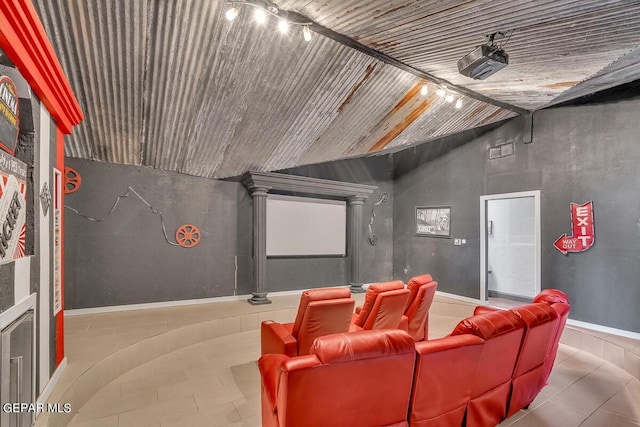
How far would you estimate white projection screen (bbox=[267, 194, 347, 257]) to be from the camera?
6.03 meters

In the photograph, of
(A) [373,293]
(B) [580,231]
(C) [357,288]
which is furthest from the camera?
(C) [357,288]

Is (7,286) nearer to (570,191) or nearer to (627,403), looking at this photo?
(627,403)

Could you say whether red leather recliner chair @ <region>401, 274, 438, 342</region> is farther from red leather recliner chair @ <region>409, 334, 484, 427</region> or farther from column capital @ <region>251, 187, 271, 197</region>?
column capital @ <region>251, 187, 271, 197</region>

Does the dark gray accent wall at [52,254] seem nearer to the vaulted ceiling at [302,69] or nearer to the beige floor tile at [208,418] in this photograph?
the vaulted ceiling at [302,69]

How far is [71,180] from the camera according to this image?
449 cm

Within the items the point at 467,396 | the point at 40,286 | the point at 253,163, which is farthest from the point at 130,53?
the point at 467,396

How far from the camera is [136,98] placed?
3.31 metres

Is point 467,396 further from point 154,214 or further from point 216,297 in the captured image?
point 154,214

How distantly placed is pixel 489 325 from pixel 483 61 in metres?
2.27

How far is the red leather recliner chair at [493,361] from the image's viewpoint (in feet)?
6.28

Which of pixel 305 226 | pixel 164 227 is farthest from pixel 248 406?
pixel 305 226

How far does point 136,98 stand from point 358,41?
2.38 meters

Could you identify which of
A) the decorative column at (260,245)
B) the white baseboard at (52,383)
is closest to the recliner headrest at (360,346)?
the white baseboard at (52,383)

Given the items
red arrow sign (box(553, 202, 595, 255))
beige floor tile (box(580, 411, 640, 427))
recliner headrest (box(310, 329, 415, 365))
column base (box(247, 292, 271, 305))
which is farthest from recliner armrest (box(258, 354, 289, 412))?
red arrow sign (box(553, 202, 595, 255))
